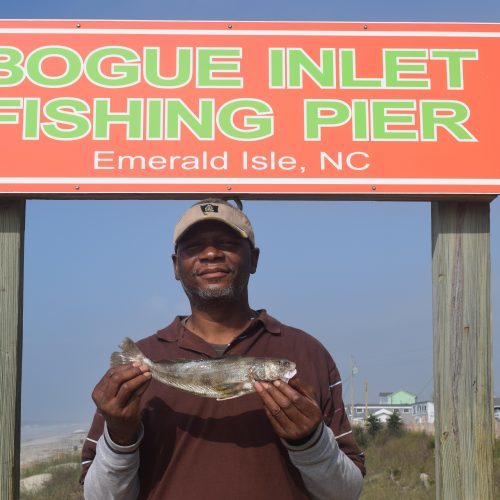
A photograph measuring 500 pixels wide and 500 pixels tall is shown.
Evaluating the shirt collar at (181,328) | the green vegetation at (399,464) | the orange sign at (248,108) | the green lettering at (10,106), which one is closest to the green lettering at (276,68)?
the orange sign at (248,108)

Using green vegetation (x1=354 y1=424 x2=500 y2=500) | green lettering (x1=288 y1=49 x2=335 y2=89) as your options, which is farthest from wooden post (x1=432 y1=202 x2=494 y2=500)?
green vegetation (x1=354 y1=424 x2=500 y2=500)

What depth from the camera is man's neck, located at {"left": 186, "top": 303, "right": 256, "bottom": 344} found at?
171 inches

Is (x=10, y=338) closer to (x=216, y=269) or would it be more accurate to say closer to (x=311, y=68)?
(x=216, y=269)

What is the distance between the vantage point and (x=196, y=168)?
468cm

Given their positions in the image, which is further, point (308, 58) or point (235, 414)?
point (308, 58)

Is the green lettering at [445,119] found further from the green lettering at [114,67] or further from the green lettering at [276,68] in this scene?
the green lettering at [114,67]

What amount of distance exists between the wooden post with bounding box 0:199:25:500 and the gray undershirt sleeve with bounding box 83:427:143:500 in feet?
2.54

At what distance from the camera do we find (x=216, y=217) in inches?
171

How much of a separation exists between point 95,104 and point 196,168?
0.71m

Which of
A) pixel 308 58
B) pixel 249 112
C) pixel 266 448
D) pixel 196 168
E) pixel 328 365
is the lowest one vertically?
pixel 266 448

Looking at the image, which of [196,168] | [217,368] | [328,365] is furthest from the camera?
[196,168]

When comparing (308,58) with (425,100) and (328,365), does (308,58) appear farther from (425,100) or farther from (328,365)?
(328,365)

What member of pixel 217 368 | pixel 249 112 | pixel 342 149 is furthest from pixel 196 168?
pixel 217 368

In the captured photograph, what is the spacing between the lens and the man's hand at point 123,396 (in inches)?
149
